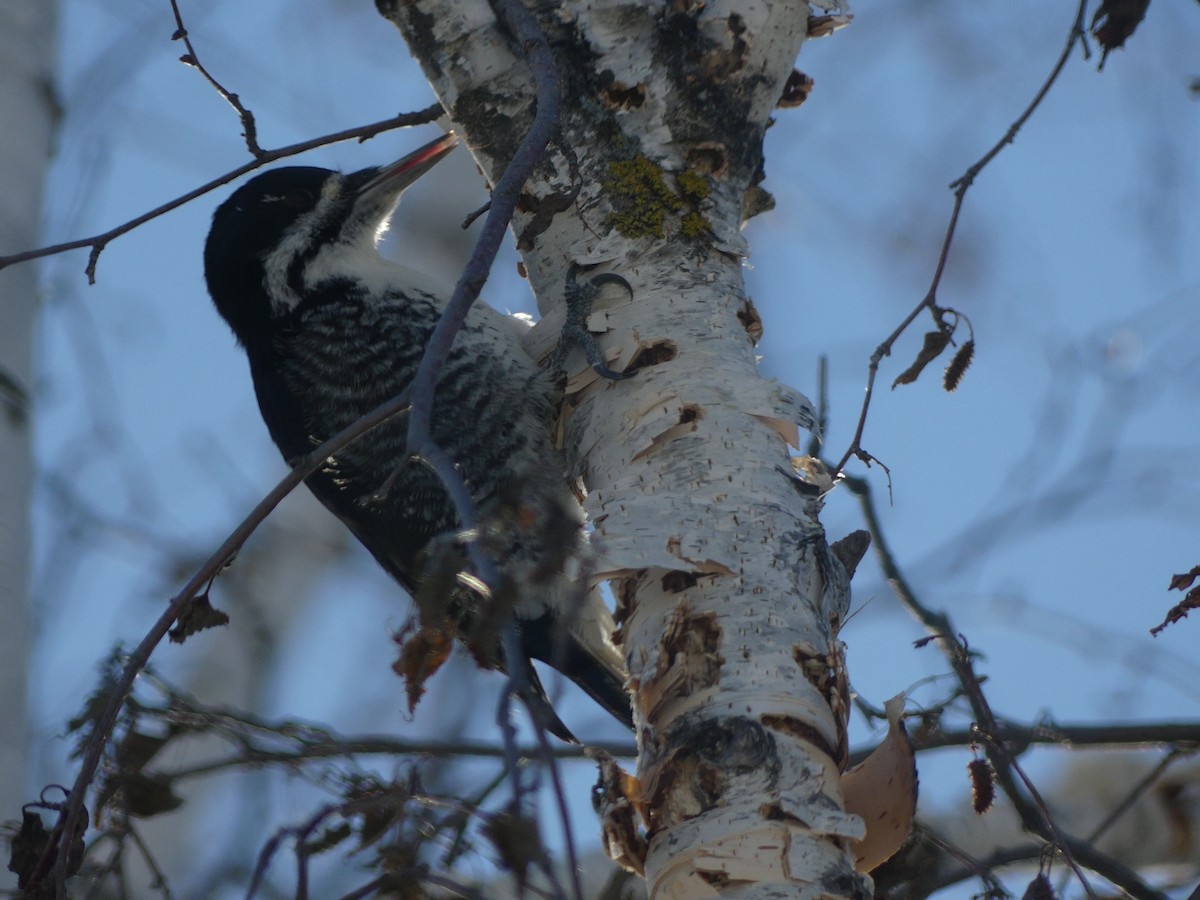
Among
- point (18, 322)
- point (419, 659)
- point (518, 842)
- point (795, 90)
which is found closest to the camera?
point (518, 842)

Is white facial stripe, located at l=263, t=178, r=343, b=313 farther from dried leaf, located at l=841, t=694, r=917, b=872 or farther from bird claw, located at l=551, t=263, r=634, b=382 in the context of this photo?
dried leaf, located at l=841, t=694, r=917, b=872

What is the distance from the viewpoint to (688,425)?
1.71 metres

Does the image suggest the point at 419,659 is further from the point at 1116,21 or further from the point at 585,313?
the point at 1116,21

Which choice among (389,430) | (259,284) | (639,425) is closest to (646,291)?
(639,425)

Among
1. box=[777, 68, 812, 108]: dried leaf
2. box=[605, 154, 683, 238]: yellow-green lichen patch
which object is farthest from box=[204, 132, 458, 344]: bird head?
box=[605, 154, 683, 238]: yellow-green lichen patch

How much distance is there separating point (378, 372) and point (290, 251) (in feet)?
1.44

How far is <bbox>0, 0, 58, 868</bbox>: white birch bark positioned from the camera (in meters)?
1.94

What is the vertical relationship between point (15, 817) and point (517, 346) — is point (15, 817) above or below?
below

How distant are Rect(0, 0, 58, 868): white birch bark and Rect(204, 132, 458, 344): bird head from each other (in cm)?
52

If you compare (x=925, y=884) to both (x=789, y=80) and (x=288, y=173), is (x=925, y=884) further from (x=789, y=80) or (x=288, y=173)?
(x=288, y=173)

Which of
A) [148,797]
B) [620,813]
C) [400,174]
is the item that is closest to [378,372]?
[400,174]

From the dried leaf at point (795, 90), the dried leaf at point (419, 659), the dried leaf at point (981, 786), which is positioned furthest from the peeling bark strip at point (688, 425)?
the dried leaf at point (419, 659)

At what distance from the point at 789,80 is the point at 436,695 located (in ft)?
11.2

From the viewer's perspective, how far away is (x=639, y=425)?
1763mm
